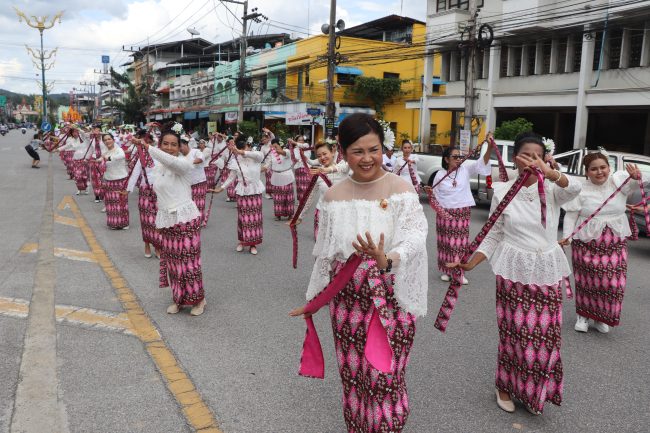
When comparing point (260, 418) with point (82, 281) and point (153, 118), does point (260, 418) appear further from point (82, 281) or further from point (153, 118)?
point (153, 118)

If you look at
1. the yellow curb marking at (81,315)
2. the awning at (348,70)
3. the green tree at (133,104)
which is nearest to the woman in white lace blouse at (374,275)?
the yellow curb marking at (81,315)

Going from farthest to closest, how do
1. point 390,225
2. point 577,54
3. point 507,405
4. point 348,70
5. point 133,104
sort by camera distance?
point 133,104
point 348,70
point 577,54
point 507,405
point 390,225

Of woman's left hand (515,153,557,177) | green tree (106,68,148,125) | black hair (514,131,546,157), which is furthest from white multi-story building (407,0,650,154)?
green tree (106,68,148,125)

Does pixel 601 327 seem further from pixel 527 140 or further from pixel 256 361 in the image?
pixel 256 361

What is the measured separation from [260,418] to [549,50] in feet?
76.0

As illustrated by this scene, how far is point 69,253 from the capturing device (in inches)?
321

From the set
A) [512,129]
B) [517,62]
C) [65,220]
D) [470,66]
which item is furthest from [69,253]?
[517,62]

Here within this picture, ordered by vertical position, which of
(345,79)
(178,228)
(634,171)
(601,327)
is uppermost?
(345,79)

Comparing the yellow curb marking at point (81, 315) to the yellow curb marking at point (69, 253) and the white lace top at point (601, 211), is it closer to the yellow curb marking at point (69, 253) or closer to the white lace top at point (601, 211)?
the yellow curb marking at point (69, 253)

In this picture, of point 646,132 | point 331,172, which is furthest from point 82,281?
point 646,132

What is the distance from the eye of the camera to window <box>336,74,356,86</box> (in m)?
35.3

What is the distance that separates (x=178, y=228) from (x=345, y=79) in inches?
1238

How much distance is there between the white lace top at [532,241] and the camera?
11.5 feet

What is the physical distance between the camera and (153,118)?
67.9 meters
